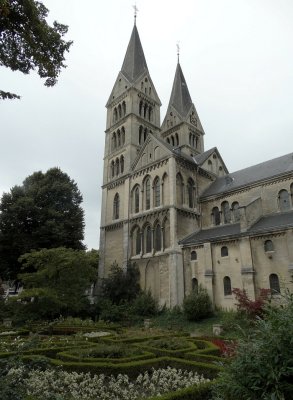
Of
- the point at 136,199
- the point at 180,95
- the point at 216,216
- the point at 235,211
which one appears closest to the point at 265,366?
the point at 235,211

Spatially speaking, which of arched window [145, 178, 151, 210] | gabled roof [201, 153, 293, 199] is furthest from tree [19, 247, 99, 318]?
gabled roof [201, 153, 293, 199]

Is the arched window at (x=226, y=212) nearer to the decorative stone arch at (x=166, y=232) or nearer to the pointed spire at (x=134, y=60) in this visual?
the decorative stone arch at (x=166, y=232)

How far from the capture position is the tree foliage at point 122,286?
30.1 metres

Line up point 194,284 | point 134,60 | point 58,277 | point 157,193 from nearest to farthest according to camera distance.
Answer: point 58,277, point 194,284, point 157,193, point 134,60

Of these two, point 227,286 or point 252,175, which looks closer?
point 227,286

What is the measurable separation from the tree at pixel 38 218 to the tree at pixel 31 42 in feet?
92.8

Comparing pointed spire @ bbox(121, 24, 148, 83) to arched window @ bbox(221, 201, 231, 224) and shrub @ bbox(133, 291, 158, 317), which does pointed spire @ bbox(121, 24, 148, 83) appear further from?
shrub @ bbox(133, 291, 158, 317)

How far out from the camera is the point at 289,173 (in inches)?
1064

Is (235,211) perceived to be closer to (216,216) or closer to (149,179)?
(216,216)

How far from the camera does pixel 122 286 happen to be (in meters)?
30.3

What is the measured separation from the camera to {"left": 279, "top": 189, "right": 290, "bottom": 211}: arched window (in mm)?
27109

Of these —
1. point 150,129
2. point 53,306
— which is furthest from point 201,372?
point 150,129

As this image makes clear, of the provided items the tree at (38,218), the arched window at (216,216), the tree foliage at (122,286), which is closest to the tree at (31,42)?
the tree foliage at (122,286)

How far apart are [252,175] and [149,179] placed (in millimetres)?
10435
